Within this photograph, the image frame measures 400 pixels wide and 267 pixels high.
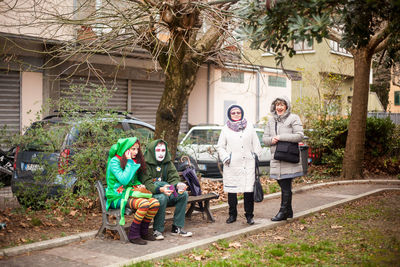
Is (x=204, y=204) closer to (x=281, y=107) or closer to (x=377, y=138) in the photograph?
(x=281, y=107)

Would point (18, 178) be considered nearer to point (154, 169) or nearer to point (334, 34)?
point (154, 169)

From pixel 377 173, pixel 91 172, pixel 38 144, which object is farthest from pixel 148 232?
pixel 377 173

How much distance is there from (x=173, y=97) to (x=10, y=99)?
7.93 metres

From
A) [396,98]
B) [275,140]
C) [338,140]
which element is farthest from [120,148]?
[396,98]

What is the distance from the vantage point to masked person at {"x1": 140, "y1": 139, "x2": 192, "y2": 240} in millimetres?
6484

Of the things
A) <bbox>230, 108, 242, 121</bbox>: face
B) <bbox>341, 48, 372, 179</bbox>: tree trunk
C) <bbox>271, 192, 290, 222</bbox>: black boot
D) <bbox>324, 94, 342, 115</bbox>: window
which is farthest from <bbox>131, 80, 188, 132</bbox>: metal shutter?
<bbox>271, 192, 290, 222</bbox>: black boot

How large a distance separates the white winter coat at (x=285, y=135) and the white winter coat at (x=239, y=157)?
394 millimetres

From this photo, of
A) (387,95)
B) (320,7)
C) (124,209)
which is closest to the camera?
(320,7)

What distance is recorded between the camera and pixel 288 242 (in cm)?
658

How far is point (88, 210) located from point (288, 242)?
3.37 m

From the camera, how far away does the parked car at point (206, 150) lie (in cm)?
1024

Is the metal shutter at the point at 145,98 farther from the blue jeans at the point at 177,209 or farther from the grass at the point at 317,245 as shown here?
the blue jeans at the point at 177,209

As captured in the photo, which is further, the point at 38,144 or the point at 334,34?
the point at 334,34

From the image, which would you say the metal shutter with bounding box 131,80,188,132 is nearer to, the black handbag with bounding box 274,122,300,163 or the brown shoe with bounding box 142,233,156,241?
the black handbag with bounding box 274,122,300,163
